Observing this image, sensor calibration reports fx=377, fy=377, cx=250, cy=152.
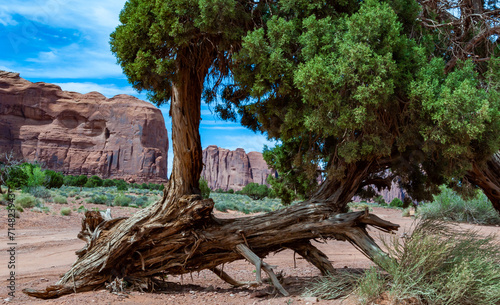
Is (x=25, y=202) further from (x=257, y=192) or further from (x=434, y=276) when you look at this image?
(x=257, y=192)

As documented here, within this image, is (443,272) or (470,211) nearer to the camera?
(443,272)

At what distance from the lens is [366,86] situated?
5039 millimetres

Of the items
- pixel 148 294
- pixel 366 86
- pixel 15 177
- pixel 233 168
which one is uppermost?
pixel 233 168

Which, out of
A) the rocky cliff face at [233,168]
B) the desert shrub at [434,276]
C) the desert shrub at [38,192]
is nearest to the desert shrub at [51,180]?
the desert shrub at [38,192]

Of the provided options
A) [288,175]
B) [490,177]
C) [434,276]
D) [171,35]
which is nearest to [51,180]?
[288,175]

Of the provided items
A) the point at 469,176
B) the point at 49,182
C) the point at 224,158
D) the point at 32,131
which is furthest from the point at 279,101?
the point at 224,158

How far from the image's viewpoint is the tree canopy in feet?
16.1

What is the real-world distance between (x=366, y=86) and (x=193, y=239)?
3.89 m

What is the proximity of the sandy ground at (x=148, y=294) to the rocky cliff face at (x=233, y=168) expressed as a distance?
108354 mm

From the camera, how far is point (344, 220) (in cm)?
632

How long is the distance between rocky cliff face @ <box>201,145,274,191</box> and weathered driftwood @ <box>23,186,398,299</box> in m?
116

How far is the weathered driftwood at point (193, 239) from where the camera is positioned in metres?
6.50


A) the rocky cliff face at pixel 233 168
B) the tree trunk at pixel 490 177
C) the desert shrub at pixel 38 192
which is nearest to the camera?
the tree trunk at pixel 490 177

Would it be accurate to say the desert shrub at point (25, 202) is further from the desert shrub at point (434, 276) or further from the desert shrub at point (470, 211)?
the desert shrub at point (470, 211)
